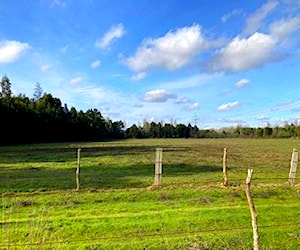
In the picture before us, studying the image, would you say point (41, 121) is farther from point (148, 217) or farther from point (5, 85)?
point (148, 217)

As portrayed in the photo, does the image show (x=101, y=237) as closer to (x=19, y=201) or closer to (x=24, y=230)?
(x=24, y=230)

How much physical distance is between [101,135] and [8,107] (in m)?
43.4

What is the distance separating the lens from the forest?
63625mm

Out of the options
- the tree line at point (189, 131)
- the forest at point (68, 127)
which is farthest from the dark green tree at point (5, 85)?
the tree line at point (189, 131)

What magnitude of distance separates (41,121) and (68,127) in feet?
39.1

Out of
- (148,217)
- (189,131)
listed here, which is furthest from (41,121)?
(189,131)

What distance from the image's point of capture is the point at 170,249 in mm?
8602

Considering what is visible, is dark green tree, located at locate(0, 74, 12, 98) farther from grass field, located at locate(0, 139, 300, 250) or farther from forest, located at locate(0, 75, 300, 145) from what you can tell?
grass field, located at locate(0, 139, 300, 250)

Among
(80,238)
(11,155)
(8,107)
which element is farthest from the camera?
(8,107)

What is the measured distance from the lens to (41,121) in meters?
70.9

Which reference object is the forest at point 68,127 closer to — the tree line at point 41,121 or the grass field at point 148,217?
the tree line at point 41,121

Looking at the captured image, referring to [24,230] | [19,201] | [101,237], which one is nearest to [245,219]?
[101,237]

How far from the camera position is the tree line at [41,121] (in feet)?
203

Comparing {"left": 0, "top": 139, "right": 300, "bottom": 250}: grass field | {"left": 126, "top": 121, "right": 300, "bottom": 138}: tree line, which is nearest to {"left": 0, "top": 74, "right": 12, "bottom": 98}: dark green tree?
{"left": 126, "top": 121, "right": 300, "bottom": 138}: tree line
